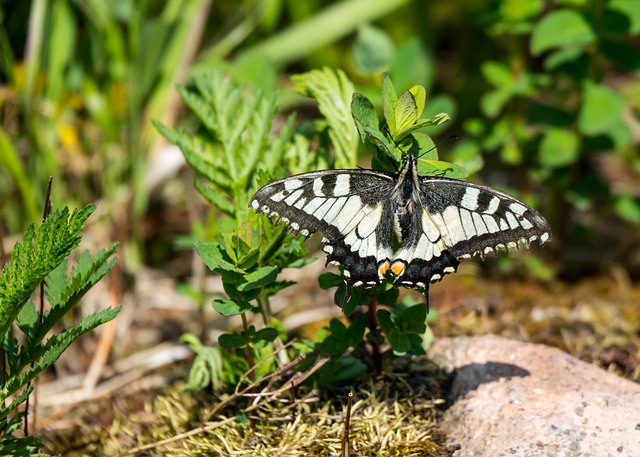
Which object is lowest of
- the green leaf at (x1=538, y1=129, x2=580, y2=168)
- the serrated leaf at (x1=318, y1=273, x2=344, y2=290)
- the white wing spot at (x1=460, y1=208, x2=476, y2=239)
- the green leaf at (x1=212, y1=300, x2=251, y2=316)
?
the green leaf at (x1=212, y1=300, x2=251, y2=316)

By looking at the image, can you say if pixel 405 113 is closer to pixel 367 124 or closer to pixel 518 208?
pixel 367 124

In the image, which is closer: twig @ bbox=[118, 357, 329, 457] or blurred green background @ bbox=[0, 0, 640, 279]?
twig @ bbox=[118, 357, 329, 457]

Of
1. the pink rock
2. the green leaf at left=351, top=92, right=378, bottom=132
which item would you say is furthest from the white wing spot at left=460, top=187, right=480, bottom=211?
the pink rock

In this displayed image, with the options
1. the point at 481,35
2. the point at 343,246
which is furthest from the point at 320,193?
the point at 481,35

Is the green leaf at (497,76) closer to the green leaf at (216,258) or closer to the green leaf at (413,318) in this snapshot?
the green leaf at (413,318)

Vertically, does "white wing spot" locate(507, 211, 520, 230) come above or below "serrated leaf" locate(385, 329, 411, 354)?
above

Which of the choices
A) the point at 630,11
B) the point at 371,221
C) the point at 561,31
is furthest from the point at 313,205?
the point at 630,11

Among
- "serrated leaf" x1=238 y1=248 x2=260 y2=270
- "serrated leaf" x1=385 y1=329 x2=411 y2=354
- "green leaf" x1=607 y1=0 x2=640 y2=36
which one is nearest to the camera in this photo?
"serrated leaf" x1=238 y1=248 x2=260 y2=270

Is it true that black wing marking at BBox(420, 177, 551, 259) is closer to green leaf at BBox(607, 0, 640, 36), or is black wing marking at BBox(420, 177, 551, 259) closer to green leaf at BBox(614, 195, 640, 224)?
green leaf at BBox(607, 0, 640, 36)
